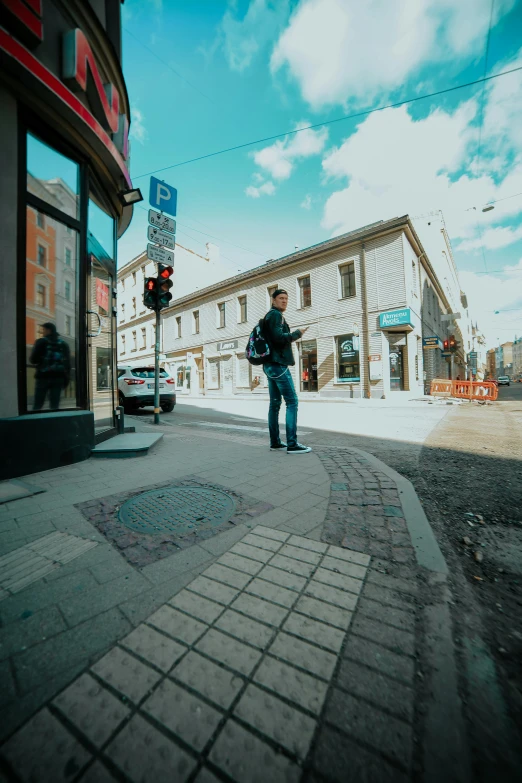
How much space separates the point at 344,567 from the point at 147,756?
1119mm

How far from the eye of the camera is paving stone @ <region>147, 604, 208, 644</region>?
4.20 ft

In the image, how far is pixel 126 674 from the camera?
43.6 inches

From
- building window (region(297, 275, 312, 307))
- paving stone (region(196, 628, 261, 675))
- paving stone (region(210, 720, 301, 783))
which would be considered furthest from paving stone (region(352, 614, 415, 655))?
building window (region(297, 275, 312, 307))

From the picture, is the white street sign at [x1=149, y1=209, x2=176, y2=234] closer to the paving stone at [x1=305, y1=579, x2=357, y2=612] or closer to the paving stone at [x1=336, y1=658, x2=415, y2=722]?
the paving stone at [x1=305, y1=579, x2=357, y2=612]

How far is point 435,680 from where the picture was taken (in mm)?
1072

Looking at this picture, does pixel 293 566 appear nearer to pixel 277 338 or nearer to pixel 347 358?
pixel 277 338

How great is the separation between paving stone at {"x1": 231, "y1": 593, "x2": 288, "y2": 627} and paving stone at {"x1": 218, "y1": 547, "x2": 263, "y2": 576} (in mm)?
194

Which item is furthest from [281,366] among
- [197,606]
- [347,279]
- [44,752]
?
[347,279]

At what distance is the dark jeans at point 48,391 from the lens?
12.2ft

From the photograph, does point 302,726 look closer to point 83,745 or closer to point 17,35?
point 83,745

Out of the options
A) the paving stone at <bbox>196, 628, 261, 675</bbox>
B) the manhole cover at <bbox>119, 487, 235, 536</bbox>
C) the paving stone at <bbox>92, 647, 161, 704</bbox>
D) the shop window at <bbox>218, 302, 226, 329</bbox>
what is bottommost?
the paving stone at <bbox>196, 628, 261, 675</bbox>

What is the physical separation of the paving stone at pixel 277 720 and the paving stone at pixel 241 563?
0.66 metres

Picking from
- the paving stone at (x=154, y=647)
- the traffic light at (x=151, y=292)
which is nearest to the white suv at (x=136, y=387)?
the traffic light at (x=151, y=292)

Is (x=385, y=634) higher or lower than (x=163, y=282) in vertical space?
lower
